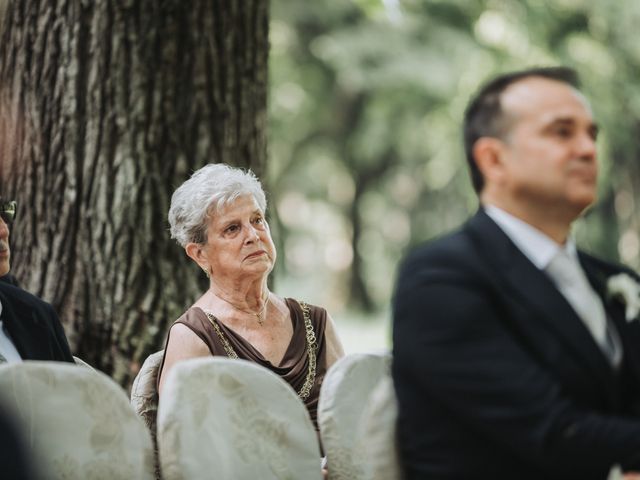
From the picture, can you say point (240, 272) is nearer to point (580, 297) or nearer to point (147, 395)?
point (147, 395)

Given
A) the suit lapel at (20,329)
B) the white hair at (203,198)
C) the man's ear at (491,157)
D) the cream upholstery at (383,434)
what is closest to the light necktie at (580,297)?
the man's ear at (491,157)

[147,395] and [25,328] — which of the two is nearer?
[25,328]

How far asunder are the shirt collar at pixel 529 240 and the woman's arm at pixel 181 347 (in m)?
1.40

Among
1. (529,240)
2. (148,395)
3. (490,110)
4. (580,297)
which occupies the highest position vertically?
(490,110)

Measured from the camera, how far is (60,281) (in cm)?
387

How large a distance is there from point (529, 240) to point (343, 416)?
0.99 metres

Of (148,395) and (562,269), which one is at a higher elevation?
(562,269)

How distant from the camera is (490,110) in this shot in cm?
197

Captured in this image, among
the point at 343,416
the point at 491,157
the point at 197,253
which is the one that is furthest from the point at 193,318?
the point at 491,157

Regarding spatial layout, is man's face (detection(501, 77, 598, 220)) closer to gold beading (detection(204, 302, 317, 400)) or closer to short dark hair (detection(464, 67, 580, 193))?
short dark hair (detection(464, 67, 580, 193))

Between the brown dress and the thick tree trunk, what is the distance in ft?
2.39

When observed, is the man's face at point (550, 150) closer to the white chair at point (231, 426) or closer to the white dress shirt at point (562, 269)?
the white dress shirt at point (562, 269)

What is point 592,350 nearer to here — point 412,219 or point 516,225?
point 516,225

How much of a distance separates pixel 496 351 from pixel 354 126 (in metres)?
14.7
